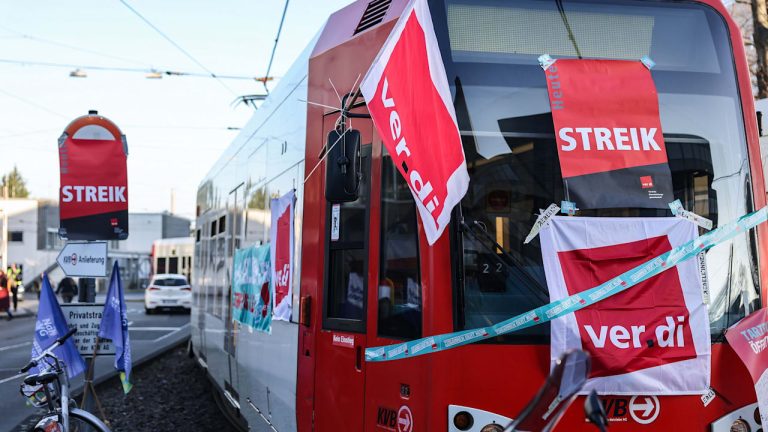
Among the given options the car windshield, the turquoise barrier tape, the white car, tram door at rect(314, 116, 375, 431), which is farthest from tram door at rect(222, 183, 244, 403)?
the car windshield

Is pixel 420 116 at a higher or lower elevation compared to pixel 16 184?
lower

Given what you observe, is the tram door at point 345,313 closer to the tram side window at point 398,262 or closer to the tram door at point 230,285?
the tram side window at point 398,262

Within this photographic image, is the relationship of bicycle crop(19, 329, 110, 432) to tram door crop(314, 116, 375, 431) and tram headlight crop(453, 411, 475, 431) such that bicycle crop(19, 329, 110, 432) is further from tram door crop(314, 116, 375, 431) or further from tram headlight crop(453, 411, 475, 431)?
tram headlight crop(453, 411, 475, 431)

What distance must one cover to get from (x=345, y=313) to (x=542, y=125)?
156cm

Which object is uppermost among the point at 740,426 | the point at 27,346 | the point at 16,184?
the point at 16,184

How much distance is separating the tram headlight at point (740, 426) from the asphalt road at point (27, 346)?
7.80 m

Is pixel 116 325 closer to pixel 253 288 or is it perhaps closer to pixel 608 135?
pixel 253 288

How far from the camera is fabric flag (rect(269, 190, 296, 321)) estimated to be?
609 centimetres

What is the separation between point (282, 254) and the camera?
6.36m

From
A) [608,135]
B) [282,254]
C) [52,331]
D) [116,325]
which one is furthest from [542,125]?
[52,331]

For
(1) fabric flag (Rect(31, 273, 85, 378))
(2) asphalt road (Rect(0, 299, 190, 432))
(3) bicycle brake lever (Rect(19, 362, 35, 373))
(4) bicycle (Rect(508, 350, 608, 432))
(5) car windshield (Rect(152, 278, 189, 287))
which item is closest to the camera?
(4) bicycle (Rect(508, 350, 608, 432))

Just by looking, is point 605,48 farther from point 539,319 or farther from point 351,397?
point 351,397

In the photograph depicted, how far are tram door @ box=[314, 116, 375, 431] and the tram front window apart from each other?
0.76m

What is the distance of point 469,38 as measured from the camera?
14.7 feet
